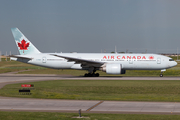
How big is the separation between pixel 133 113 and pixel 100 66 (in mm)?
27237

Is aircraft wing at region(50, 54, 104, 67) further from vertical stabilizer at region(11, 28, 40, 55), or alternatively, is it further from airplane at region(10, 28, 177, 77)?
vertical stabilizer at region(11, 28, 40, 55)

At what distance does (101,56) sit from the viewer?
43.7m

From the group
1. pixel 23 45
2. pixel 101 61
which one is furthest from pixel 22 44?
pixel 101 61

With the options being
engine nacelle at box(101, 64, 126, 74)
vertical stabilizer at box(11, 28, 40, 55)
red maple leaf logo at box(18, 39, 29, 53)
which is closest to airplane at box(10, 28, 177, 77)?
engine nacelle at box(101, 64, 126, 74)

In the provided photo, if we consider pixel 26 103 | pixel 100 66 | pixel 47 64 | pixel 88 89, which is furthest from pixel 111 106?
pixel 47 64

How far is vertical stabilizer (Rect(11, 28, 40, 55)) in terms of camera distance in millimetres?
Result: 46188

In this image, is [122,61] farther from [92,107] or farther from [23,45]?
[92,107]

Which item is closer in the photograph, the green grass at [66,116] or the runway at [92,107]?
the green grass at [66,116]

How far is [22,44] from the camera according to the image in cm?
4625

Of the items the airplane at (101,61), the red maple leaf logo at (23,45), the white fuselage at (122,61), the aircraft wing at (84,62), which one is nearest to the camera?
the aircraft wing at (84,62)

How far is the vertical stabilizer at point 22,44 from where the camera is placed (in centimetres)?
4619

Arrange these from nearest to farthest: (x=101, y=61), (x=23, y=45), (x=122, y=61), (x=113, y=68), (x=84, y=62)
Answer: (x=113, y=68), (x=84, y=62), (x=122, y=61), (x=101, y=61), (x=23, y=45)

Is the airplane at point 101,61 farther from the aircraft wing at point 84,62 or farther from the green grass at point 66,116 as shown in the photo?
the green grass at point 66,116

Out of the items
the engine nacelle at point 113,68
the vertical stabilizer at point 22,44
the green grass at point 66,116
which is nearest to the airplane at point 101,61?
the engine nacelle at point 113,68
